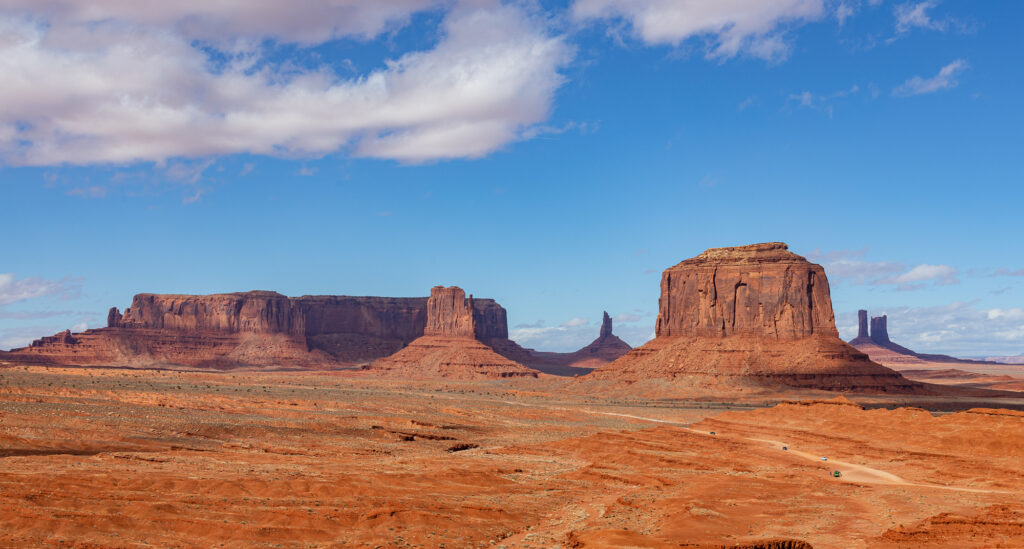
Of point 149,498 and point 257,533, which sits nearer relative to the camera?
point 257,533

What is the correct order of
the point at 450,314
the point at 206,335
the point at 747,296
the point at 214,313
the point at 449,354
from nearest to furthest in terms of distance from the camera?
the point at 747,296, the point at 449,354, the point at 450,314, the point at 206,335, the point at 214,313

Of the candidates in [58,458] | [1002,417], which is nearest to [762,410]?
[1002,417]

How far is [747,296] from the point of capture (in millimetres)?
112062

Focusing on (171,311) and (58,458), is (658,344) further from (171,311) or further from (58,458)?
(171,311)

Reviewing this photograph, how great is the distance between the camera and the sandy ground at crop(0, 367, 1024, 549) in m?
20.4

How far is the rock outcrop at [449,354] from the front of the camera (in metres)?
147

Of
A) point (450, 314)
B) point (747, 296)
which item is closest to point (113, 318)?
point (450, 314)

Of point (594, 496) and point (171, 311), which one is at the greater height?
point (171, 311)

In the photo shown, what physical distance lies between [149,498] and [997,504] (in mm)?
25827

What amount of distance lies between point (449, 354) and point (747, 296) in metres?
61.4

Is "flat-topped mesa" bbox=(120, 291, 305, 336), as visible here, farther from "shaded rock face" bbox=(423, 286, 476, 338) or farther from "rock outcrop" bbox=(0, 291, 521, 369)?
"shaded rock face" bbox=(423, 286, 476, 338)

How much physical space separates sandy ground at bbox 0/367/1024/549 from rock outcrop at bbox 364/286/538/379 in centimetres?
8882

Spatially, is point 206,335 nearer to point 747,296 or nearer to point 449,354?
point 449,354

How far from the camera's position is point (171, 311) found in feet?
641
